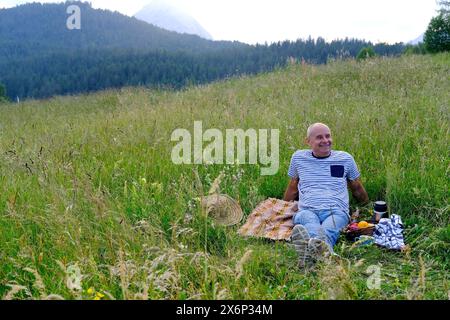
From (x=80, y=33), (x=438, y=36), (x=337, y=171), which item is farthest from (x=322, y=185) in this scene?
(x=80, y=33)

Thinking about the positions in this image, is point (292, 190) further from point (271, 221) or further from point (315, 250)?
point (315, 250)

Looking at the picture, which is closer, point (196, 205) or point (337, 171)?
point (196, 205)

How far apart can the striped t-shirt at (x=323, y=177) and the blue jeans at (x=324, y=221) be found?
7cm

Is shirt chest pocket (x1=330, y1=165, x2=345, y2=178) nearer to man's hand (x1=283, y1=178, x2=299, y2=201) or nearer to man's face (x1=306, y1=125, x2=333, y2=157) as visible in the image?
man's face (x1=306, y1=125, x2=333, y2=157)

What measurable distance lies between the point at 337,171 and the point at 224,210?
1130 mm

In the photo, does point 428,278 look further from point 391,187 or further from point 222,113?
point 222,113

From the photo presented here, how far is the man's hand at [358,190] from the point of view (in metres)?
3.87

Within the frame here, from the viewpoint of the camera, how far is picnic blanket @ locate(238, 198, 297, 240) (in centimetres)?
341

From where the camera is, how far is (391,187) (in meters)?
3.75

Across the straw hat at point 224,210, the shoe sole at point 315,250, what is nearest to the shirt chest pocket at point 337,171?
the straw hat at point 224,210

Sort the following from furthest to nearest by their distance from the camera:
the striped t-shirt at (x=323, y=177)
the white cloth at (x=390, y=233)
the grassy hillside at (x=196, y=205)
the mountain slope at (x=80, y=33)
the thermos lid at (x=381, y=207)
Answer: the mountain slope at (x=80, y=33)
the striped t-shirt at (x=323, y=177)
the thermos lid at (x=381, y=207)
the white cloth at (x=390, y=233)
the grassy hillside at (x=196, y=205)

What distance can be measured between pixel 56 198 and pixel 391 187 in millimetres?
2884

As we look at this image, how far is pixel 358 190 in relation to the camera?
3.88m

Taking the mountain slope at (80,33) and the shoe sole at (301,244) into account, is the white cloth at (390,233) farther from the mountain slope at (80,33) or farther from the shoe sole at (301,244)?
the mountain slope at (80,33)
